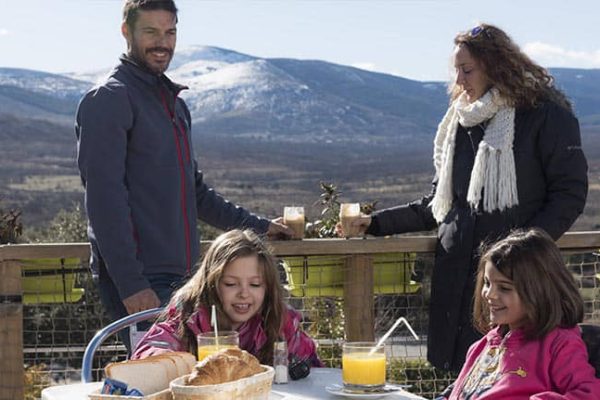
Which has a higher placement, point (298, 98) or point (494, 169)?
point (298, 98)

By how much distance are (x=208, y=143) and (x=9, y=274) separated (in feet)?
377

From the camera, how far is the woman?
381 cm

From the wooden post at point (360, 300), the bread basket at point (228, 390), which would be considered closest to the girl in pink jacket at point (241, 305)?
the bread basket at point (228, 390)

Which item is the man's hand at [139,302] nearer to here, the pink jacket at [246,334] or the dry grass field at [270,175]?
the pink jacket at [246,334]

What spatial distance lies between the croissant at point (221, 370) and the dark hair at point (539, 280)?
839 millimetres

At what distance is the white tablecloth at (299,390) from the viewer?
2484 millimetres

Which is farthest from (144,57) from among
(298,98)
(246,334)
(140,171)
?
(298,98)

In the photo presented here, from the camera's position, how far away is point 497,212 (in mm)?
3869

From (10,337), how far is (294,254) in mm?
1100

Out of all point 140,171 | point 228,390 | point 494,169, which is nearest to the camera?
point 228,390

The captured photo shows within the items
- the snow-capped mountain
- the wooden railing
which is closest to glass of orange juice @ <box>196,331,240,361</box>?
the wooden railing

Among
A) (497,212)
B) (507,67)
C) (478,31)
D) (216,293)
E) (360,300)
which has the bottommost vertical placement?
(360,300)

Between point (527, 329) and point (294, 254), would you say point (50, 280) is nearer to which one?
point (294, 254)

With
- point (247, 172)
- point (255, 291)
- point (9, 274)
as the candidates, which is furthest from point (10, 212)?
point (247, 172)
